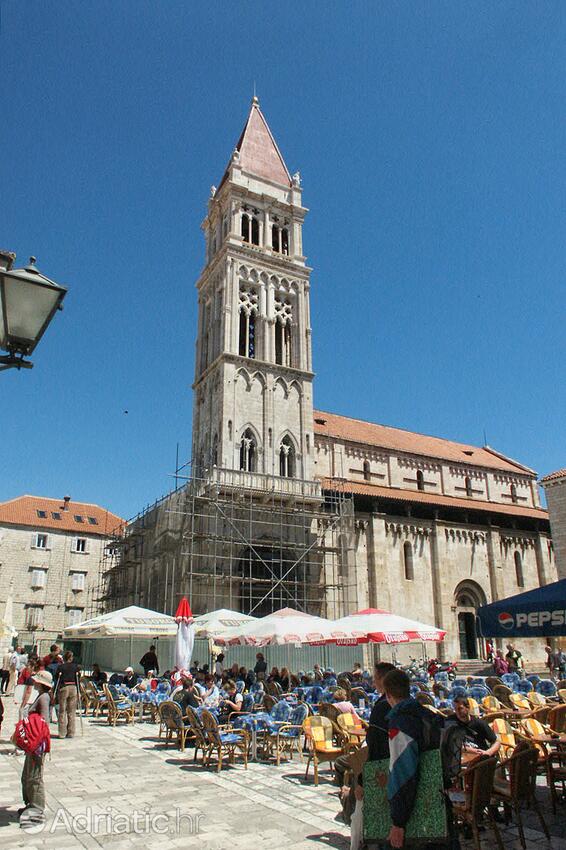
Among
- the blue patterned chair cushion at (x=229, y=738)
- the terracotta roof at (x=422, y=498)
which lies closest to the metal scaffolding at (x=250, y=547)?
the terracotta roof at (x=422, y=498)

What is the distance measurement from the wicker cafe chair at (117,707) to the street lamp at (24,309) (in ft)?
41.5

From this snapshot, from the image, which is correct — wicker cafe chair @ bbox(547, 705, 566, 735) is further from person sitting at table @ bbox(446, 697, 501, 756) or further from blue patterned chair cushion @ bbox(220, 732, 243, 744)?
blue patterned chair cushion @ bbox(220, 732, 243, 744)

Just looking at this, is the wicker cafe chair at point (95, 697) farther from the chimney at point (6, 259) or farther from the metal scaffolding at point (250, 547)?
the chimney at point (6, 259)

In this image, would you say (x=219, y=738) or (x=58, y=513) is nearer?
(x=219, y=738)

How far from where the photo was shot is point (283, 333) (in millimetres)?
36781

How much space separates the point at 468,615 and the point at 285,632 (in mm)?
25065

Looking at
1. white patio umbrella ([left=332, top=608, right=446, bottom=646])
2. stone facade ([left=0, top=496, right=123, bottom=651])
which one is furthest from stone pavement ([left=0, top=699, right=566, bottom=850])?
stone facade ([left=0, top=496, right=123, bottom=651])

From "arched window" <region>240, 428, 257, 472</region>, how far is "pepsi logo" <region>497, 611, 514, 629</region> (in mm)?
25029

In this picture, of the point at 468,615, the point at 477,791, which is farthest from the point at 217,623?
the point at 468,615

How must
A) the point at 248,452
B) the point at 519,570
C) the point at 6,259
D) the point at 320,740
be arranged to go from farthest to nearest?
the point at 519,570 → the point at 248,452 → the point at 320,740 → the point at 6,259

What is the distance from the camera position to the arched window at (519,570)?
3888 cm

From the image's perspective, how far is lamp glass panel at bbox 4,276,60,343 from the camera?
423cm

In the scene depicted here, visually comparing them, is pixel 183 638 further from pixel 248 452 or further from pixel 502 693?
pixel 248 452

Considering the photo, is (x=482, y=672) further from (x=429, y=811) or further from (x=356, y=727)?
(x=429, y=811)
